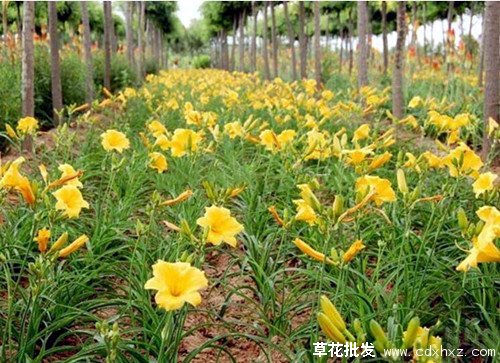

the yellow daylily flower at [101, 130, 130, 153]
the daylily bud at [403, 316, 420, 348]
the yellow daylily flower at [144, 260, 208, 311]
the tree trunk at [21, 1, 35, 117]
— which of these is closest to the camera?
the daylily bud at [403, 316, 420, 348]

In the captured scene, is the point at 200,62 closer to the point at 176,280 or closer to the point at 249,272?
the point at 249,272

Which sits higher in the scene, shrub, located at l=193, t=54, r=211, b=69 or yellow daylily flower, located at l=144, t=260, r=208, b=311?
shrub, located at l=193, t=54, r=211, b=69

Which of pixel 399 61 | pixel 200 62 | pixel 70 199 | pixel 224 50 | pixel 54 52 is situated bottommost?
pixel 70 199

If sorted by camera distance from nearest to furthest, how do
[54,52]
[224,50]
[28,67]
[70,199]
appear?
1. [70,199]
2. [28,67]
3. [54,52]
4. [224,50]

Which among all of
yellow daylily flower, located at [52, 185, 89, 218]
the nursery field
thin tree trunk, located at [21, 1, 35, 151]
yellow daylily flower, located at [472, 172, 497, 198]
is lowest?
the nursery field

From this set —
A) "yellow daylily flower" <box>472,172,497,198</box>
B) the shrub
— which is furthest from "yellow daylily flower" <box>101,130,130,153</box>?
the shrub

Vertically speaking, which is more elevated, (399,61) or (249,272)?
(399,61)

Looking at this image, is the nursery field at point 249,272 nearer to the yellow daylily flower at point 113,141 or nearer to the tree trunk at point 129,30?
the yellow daylily flower at point 113,141

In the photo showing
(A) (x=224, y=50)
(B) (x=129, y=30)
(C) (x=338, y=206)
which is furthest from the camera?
(A) (x=224, y=50)

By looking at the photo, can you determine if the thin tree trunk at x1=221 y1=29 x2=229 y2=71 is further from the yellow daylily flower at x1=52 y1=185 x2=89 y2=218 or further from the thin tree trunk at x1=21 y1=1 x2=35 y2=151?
the yellow daylily flower at x1=52 y1=185 x2=89 y2=218

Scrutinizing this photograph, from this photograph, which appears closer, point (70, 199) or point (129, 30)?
point (70, 199)

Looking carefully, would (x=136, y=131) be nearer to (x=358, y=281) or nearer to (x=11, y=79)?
(x=11, y=79)

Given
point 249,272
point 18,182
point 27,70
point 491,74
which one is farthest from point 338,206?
point 27,70

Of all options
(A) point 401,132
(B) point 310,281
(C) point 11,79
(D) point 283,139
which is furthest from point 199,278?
(A) point 401,132
